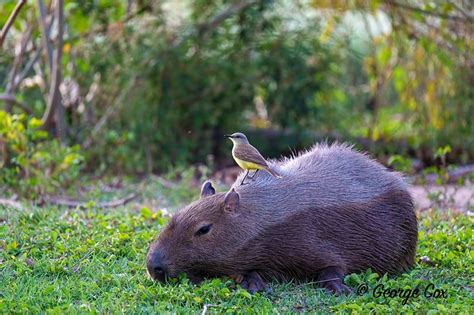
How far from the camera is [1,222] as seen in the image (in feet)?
20.3

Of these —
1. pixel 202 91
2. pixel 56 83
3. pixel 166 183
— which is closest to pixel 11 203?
pixel 56 83

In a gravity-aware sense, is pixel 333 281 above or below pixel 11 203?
above

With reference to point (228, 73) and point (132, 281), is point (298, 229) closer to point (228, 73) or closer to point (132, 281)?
point (132, 281)

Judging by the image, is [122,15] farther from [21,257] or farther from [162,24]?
[21,257]

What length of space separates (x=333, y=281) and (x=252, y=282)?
501 mm

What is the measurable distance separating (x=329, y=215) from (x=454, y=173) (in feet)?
13.8

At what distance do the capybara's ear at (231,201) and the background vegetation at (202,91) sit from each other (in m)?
2.15

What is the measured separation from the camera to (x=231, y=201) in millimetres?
4977

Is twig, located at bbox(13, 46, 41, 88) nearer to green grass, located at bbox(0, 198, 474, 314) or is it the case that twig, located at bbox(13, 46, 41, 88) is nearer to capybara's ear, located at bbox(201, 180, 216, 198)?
green grass, located at bbox(0, 198, 474, 314)

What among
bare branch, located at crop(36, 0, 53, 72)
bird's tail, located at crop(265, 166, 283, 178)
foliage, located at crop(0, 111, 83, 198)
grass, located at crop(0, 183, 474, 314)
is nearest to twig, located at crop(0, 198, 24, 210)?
foliage, located at crop(0, 111, 83, 198)

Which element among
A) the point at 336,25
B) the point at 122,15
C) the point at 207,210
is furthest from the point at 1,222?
the point at 336,25

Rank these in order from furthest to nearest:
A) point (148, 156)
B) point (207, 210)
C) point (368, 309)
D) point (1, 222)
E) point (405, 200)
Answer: point (148, 156) < point (1, 222) < point (405, 200) < point (207, 210) < point (368, 309)

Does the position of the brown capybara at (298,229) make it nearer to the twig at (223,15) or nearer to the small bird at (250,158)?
the small bird at (250,158)

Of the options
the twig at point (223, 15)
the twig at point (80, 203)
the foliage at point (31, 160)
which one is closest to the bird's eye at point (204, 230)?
the twig at point (80, 203)
